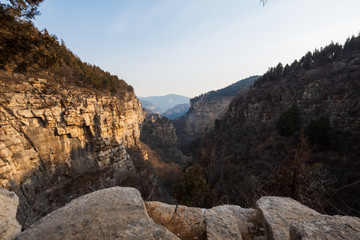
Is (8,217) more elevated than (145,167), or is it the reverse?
(8,217)

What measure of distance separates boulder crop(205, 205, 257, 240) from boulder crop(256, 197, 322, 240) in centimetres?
38

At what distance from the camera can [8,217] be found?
2.04 m

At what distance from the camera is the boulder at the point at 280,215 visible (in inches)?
82.6

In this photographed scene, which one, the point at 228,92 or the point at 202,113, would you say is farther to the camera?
the point at 228,92

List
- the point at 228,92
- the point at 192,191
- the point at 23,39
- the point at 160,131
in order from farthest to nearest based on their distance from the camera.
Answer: the point at 228,92, the point at 160,131, the point at 192,191, the point at 23,39

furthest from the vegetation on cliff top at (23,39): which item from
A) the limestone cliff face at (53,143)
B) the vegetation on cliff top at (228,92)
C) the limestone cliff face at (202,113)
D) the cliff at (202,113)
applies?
the vegetation on cliff top at (228,92)

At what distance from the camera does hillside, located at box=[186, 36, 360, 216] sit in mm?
3771

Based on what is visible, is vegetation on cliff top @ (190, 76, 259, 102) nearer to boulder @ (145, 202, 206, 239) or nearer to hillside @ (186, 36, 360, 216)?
hillside @ (186, 36, 360, 216)

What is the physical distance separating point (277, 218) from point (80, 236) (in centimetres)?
293

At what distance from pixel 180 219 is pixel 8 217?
2687mm

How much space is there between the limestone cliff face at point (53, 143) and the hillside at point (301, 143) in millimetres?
9533

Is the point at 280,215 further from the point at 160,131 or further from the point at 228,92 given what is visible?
the point at 228,92

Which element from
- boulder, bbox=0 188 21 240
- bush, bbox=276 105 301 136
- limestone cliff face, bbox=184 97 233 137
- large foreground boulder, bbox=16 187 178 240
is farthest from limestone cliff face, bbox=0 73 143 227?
limestone cliff face, bbox=184 97 233 137

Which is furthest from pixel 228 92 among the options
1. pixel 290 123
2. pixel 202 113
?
pixel 290 123
